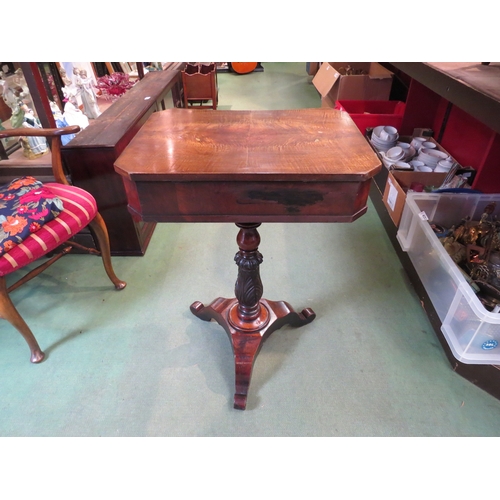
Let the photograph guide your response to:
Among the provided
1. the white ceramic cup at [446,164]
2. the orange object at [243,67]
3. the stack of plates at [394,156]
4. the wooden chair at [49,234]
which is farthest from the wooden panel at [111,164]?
the orange object at [243,67]

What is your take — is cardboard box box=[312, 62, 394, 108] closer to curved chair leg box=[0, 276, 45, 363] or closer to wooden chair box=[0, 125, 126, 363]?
wooden chair box=[0, 125, 126, 363]

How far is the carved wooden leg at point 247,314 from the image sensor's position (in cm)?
114

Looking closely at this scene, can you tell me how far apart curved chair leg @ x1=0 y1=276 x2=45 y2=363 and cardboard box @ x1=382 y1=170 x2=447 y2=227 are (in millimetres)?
1668

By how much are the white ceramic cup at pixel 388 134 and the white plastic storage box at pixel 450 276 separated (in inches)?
30.5

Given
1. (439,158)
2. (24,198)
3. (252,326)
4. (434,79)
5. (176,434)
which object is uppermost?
(434,79)

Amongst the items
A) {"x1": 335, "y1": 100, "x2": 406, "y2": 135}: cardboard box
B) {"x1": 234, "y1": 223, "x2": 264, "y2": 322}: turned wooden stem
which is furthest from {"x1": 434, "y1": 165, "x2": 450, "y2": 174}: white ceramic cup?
→ {"x1": 234, "y1": 223, "x2": 264, "y2": 322}: turned wooden stem

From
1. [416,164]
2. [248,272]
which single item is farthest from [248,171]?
[416,164]

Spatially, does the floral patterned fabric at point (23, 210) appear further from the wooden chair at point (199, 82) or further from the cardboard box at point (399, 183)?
the wooden chair at point (199, 82)

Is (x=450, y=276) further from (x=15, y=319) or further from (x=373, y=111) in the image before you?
(x=373, y=111)

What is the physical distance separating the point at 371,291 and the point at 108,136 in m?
1.37

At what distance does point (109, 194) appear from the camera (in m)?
1.62

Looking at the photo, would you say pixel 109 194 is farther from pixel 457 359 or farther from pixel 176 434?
pixel 457 359

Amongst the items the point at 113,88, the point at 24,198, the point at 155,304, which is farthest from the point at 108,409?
the point at 113,88

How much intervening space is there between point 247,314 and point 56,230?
0.74 metres
